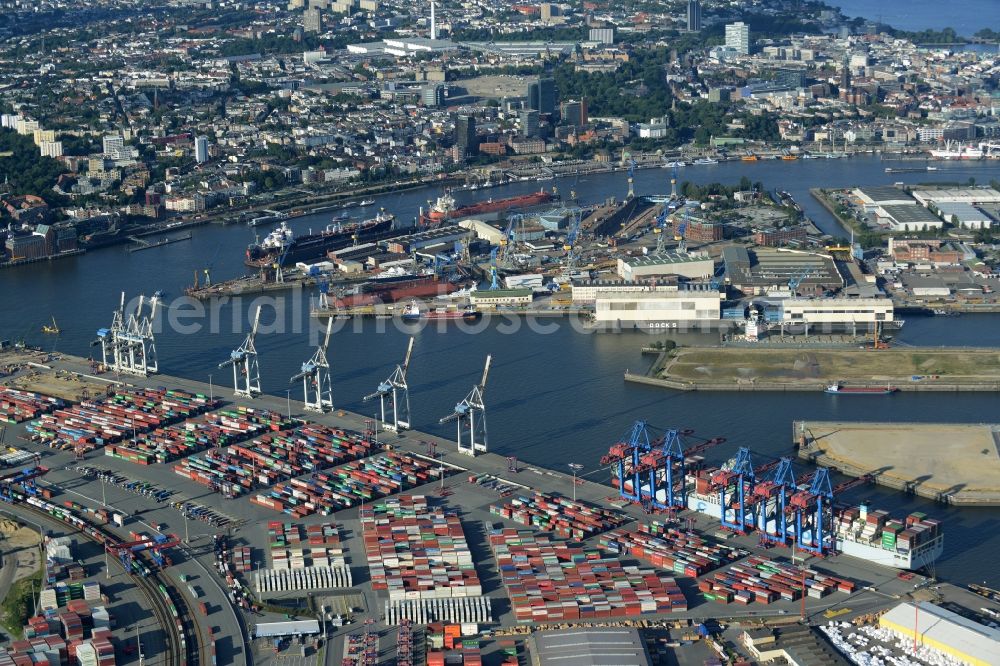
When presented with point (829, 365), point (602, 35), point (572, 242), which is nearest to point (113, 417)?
point (829, 365)

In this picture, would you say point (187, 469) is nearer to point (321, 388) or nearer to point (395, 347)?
point (321, 388)

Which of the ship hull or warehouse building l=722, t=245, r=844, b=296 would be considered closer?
warehouse building l=722, t=245, r=844, b=296

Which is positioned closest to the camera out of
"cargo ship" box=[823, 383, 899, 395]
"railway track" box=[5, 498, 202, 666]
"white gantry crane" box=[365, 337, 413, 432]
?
"railway track" box=[5, 498, 202, 666]

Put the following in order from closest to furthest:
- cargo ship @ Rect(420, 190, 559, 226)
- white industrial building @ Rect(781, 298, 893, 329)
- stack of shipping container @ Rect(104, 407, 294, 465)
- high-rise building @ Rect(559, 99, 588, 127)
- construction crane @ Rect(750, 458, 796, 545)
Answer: construction crane @ Rect(750, 458, 796, 545)
stack of shipping container @ Rect(104, 407, 294, 465)
white industrial building @ Rect(781, 298, 893, 329)
cargo ship @ Rect(420, 190, 559, 226)
high-rise building @ Rect(559, 99, 588, 127)

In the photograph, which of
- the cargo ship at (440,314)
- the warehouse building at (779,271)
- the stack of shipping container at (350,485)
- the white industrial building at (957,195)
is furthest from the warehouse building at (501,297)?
the white industrial building at (957,195)

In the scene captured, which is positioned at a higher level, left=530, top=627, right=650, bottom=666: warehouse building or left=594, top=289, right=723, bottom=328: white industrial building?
left=594, top=289, right=723, bottom=328: white industrial building

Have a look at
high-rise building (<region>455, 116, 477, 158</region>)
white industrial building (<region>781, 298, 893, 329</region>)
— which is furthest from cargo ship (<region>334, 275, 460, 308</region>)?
high-rise building (<region>455, 116, 477, 158</region>)

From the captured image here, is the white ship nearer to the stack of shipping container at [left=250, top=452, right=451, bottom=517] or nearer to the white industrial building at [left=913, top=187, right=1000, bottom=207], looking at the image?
the white industrial building at [left=913, top=187, right=1000, bottom=207]
